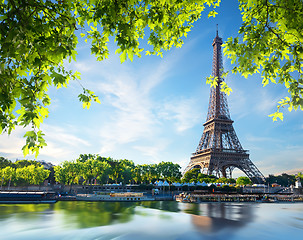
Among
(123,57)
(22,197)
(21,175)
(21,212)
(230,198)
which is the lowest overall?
(21,212)

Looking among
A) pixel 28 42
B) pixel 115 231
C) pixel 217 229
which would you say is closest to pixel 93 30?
pixel 28 42

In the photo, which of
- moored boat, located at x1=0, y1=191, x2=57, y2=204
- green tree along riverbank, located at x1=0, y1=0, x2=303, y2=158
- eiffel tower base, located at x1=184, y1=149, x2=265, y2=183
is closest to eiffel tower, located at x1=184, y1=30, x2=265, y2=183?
eiffel tower base, located at x1=184, y1=149, x2=265, y2=183

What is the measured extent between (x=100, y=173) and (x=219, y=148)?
135ft

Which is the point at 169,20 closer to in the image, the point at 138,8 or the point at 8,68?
the point at 138,8

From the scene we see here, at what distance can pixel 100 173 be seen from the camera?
72.1m

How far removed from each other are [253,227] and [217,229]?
5303 mm

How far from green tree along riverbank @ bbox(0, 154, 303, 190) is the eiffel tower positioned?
14.2 feet

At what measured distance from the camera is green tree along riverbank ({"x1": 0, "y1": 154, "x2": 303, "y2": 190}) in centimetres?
6819

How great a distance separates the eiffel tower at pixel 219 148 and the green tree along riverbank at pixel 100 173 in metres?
4.32

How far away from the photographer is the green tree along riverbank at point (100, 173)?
68188mm

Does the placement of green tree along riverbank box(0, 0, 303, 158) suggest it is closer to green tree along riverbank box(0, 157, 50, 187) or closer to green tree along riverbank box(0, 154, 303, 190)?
green tree along riverbank box(0, 154, 303, 190)

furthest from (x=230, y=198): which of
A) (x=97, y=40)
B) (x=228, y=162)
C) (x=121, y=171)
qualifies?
(x=97, y=40)

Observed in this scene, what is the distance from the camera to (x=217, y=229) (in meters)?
24.0

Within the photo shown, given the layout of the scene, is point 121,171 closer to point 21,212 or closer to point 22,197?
point 22,197
